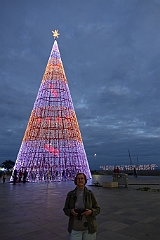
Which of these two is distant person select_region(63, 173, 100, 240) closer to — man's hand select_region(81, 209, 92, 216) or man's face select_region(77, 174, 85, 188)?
man's hand select_region(81, 209, 92, 216)

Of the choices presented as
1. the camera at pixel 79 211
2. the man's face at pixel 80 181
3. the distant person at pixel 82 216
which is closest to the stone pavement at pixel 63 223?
the distant person at pixel 82 216

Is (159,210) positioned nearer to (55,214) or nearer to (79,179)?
(55,214)

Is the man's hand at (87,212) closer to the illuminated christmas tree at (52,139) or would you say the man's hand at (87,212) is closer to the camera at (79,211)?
the camera at (79,211)

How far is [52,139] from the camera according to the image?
71.6ft

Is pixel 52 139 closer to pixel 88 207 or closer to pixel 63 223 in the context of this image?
pixel 63 223

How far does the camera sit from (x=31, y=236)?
4.95m

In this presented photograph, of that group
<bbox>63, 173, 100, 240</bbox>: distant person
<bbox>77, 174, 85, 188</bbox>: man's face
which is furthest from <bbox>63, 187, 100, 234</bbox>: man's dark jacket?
<bbox>77, 174, 85, 188</bbox>: man's face

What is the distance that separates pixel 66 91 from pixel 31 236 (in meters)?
19.6

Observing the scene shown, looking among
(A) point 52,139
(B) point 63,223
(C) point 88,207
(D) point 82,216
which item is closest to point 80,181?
(C) point 88,207

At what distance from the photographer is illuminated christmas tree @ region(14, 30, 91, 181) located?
21453mm

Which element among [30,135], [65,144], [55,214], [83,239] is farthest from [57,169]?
[83,239]

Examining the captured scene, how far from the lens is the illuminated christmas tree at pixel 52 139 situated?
2145 cm

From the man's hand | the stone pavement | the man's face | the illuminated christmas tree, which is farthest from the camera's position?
the illuminated christmas tree

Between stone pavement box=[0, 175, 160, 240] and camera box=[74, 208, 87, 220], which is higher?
camera box=[74, 208, 87, 220]
